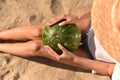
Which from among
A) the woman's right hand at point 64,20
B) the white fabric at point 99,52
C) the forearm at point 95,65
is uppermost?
the woman's right hand at point 64,20

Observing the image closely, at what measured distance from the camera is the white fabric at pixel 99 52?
3.02 m

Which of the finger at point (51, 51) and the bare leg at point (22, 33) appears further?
the bare leg at point (22, 33)

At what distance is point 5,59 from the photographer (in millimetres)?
3383

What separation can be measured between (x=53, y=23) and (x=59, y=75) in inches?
23.4

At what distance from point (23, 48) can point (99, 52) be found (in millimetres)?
710

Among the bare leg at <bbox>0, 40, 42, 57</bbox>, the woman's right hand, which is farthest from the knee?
the woman's right hand

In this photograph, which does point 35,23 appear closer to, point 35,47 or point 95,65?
point 35,47

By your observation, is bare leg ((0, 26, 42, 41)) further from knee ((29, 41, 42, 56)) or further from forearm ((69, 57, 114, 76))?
forearm ((69, 57, 114, 76))

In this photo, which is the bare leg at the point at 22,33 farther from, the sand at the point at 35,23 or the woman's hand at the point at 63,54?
the woman's hand at the point at 63,54

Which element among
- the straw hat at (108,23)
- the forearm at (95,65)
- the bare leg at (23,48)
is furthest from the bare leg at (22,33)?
the straw hat at (108,23)

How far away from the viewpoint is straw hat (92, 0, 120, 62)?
7.95ft

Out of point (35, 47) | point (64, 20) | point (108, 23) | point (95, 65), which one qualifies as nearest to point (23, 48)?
point (35, 47)

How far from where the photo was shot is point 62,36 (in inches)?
116

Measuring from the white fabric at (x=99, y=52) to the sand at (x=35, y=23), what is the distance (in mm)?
271
